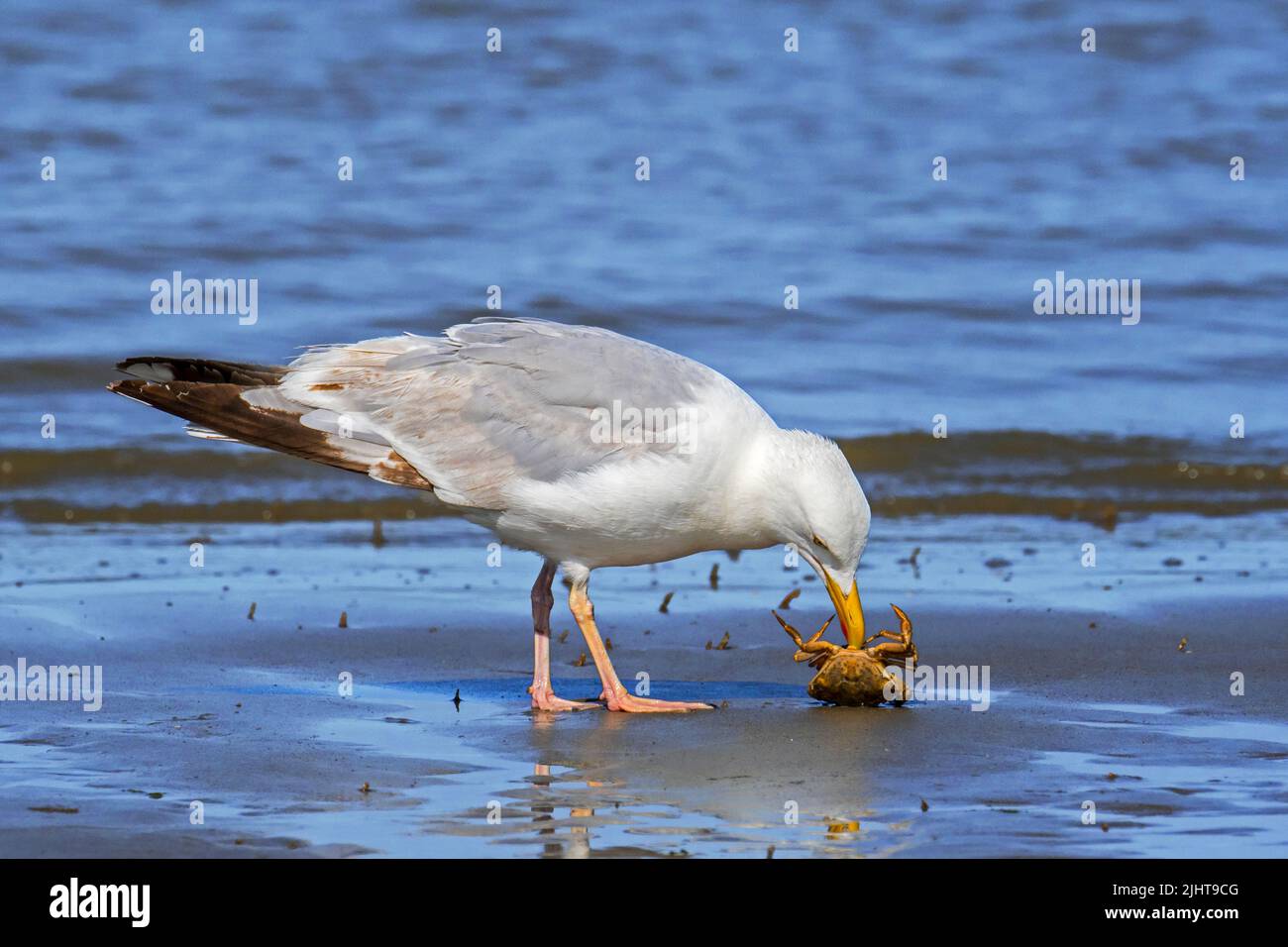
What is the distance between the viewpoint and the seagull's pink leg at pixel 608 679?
6.67 metres

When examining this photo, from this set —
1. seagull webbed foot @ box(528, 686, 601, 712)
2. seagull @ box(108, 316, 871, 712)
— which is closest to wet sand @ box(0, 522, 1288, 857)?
seagull webbed foot @ box(528, 686, 601, 712)

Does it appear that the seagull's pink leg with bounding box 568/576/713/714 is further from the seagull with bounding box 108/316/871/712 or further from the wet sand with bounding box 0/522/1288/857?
the wet sand with bounding box 0/522/1288/857

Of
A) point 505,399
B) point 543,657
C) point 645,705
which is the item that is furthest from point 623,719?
point 505,399

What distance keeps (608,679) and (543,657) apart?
278 mm

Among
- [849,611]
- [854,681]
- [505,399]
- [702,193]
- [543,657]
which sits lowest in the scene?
[854,681]

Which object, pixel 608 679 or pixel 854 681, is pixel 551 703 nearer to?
pixel 608 679

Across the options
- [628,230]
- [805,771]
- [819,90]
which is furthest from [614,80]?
[805,771]

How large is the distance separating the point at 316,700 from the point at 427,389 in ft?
4.20

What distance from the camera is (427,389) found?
6961 mm

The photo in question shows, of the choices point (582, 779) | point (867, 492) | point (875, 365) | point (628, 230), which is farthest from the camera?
point (628, 230)

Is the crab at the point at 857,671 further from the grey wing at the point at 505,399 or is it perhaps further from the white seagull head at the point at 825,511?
the grey wing at the point at 505,399

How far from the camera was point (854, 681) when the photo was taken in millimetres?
6602

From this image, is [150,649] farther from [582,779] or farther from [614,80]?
[614,80]

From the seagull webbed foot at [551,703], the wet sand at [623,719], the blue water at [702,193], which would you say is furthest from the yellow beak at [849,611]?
the blue water at [702,193]
